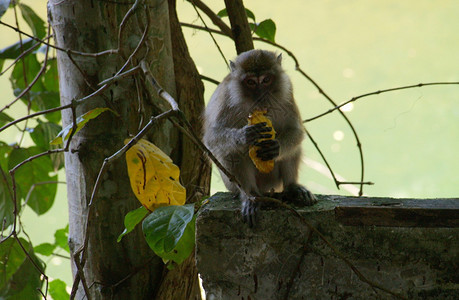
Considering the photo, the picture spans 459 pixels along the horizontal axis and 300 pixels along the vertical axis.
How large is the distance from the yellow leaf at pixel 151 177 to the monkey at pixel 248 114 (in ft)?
1.64

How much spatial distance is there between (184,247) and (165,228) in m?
0.29

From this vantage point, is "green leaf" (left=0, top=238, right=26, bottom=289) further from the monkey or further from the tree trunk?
the monkey

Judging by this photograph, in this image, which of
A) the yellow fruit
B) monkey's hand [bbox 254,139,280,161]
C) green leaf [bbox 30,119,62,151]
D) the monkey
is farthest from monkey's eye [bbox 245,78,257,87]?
green leaf [bbox 30,119,62,151]

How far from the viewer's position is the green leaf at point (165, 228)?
1.93 metres

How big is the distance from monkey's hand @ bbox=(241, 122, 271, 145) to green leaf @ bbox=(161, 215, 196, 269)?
501mm

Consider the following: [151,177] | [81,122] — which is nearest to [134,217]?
[151,177]

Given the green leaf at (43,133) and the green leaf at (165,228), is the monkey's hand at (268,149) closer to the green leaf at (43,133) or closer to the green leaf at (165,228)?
the green leaf at (165,228)

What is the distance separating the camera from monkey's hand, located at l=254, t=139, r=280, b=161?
8.02 ft

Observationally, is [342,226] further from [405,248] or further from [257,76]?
[257,76]

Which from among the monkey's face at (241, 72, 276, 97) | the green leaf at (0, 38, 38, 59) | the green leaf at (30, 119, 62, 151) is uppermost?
the green leaf at (0, 38, 38, 59)

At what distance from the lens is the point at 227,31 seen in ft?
11.3

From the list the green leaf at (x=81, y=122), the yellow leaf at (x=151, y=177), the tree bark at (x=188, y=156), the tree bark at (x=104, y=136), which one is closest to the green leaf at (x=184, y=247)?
the yellow leaf at (x=151, y=177)

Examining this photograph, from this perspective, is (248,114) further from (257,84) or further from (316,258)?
(316,258)

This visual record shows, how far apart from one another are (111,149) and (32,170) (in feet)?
3.61
